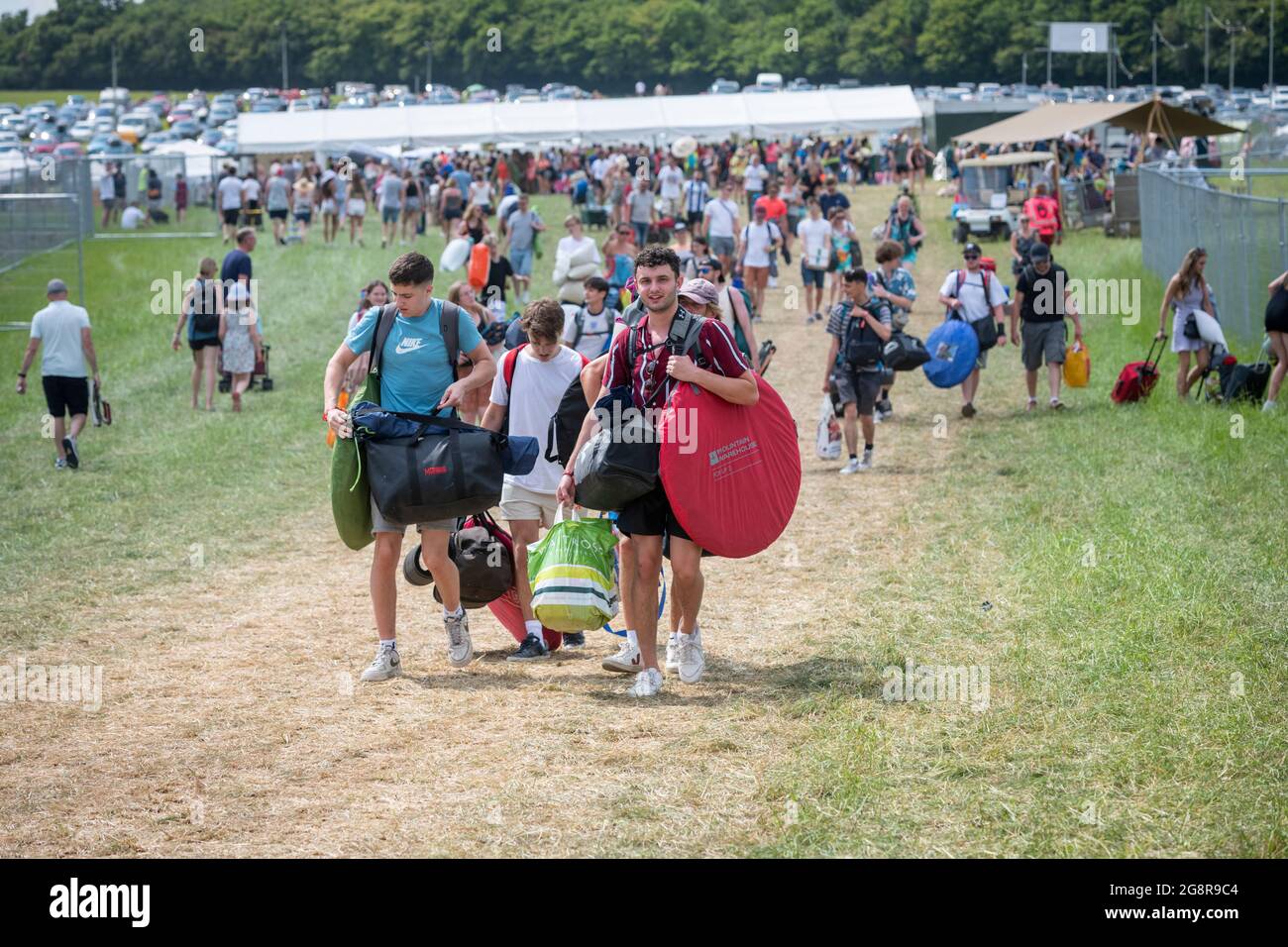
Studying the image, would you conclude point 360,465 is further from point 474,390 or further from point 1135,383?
point 1135,383

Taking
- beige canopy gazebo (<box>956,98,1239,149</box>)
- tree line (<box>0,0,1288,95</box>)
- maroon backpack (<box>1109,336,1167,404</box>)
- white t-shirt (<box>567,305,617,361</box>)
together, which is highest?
tree line (<box>0,0,1288,95</box>)

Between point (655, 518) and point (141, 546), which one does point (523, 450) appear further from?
point (141, 546)

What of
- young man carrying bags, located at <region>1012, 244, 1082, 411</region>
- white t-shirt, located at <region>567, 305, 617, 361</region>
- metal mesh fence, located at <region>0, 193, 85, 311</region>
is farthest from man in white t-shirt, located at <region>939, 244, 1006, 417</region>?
metal mesh fence, located at <region>0, 193, 85, 311</region>

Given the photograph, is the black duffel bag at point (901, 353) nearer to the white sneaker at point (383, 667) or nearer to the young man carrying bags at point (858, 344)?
the young man carrying bags at point (858, 344)

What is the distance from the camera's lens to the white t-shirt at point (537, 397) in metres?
8.37

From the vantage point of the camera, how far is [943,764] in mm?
6223

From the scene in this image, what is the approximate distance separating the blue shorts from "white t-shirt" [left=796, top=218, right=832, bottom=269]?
4.58 metres

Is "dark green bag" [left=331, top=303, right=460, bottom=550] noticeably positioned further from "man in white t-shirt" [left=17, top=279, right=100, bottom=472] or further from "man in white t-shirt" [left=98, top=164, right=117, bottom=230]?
"man in white t-shirt" [left=98, top=164, right=117, bottom=230]

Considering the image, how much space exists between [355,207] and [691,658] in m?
31.6

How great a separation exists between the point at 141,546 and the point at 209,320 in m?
6.71

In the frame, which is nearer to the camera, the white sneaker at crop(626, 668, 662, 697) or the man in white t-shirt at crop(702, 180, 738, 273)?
the white sneaker at crop(626, 668, 662, 697)

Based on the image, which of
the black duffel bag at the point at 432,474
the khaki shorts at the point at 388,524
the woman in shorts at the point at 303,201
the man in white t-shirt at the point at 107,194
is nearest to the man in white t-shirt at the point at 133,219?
the man in white t-shirt at the point at 107,194

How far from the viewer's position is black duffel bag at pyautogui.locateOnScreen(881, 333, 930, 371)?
13.8 metres
